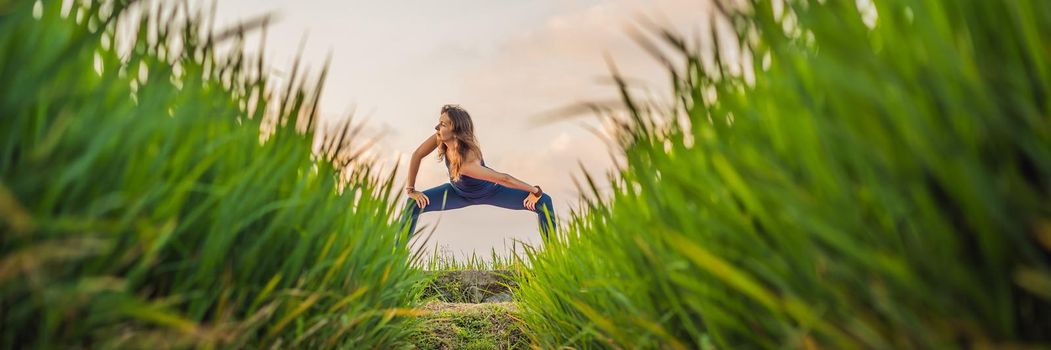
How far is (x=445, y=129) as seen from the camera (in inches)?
247

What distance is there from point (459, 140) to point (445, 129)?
158 millimetres

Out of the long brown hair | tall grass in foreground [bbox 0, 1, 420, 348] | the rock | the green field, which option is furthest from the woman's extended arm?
the green field

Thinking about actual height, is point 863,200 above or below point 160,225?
below

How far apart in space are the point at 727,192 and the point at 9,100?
101 cm

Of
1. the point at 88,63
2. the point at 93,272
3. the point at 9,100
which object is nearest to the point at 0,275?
the point at 93,272

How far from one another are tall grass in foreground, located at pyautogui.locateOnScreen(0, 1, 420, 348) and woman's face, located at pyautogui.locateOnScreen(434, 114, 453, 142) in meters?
4.40

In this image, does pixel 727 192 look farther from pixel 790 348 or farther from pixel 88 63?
pixel 88 63

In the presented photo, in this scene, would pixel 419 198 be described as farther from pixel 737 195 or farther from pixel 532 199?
pixel 737 195

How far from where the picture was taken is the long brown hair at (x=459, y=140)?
619 cm

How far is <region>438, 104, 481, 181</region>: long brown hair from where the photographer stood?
20.3 feet

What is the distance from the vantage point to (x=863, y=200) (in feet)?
3.06

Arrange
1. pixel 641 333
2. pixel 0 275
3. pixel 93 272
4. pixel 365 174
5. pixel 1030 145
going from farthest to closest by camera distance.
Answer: pixel 365 174 → pixel 641 333 → pixel 93 272 → pixel 0 275 → pixel 1030 145

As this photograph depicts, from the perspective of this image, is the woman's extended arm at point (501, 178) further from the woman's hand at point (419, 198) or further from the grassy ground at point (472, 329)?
the grassy ground at point (472, 329)

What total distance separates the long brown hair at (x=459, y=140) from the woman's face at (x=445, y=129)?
0.03 meters
